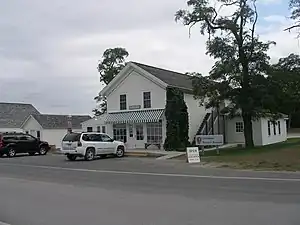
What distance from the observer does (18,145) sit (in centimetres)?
3466

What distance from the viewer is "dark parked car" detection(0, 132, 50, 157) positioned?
33969mm

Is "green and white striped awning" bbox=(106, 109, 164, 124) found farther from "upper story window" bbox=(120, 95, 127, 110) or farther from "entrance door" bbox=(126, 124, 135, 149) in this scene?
"entrance door" bbox=(126, 124, 135, 149)

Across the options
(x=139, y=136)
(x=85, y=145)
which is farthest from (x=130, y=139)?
(x=85, y=145)

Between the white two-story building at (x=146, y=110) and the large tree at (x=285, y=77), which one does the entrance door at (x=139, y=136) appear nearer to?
the white two-story building at (x=146, y=110)

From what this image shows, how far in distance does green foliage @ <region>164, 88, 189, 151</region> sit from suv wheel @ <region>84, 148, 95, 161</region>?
28.5ft

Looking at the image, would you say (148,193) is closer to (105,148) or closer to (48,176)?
(48,176)

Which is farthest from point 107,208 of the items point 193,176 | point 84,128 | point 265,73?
point 84,128

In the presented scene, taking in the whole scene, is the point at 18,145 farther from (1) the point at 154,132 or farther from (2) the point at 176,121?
(2) the point at 176,121

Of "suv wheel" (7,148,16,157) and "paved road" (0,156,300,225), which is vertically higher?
"suv wheel" (7,148,16,157)

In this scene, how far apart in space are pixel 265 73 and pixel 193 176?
16869mm

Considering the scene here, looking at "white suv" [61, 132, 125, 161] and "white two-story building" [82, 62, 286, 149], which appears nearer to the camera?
"white suv" [61, 132, 125, 161]

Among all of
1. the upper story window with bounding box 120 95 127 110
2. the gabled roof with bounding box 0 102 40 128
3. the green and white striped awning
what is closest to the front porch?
the green and white striped awning

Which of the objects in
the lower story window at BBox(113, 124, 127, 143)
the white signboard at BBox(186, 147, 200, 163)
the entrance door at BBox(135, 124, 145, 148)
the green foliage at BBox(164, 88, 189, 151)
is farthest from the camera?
the lower story window at BBox(113, 124, 127, 143)

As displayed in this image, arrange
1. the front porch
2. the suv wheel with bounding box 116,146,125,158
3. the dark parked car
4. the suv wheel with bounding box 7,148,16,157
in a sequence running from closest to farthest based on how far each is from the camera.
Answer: the suv wheel with bounding box 116,146,125,158, the dark parked car, the suv wheel with bounding box 7,148,16,157, the front porch
